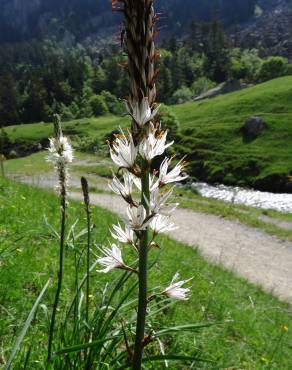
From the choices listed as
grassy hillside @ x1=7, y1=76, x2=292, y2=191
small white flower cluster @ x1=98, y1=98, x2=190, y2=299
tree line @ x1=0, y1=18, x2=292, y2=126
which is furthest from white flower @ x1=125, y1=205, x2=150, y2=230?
tree line @ x1=0, y1=18, x2=292, y2=126

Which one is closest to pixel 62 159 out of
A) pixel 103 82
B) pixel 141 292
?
pixel 141 292

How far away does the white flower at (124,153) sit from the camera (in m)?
2.19

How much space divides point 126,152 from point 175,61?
542ft

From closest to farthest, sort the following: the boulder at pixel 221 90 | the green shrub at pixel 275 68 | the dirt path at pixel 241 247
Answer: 1. the dirt path at pixel 241 247
2. the green shrub at pixel 275 68
3. the boulder at pixel 221 90

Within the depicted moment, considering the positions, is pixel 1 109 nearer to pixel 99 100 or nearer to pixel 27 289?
pixel 99 100

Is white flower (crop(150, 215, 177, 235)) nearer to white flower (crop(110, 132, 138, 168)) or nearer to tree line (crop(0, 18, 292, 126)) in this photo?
white flower (crop(110, 132, 138, 168))

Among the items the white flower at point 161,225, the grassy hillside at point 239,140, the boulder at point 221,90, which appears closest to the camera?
the white flower at point 161,225

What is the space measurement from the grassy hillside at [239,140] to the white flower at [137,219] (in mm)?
58763

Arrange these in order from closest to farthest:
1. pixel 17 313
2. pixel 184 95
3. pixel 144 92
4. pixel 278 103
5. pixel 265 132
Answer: pixel 144 92 → pixel 17 313 → pixel 265 132 → pixel 278 103 → pixel 184 95

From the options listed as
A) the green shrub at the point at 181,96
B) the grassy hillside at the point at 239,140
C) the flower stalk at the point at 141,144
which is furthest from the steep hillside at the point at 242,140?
the flower stalk at the point at 141,144

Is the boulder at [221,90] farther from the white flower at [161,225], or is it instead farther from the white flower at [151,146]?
the white flower at [151,146]

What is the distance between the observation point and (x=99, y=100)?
153 m

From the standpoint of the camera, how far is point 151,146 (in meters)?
2.21

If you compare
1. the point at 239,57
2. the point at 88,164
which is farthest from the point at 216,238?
the point at 239,57
